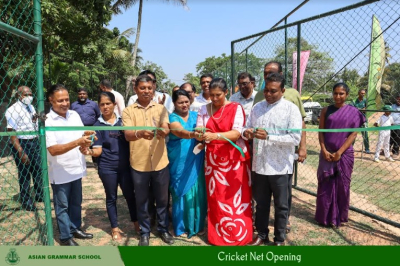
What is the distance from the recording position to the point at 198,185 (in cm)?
344

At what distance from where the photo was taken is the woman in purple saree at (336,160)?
3543mm

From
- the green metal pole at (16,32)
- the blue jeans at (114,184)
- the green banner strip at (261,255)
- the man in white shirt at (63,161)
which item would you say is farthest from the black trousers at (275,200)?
the green metal pole at (16,32)

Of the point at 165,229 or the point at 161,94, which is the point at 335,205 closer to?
the point at 165,229

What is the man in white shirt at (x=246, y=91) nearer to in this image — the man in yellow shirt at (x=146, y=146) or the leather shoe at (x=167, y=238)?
the man in yellow shirt at (x=146, y=146)

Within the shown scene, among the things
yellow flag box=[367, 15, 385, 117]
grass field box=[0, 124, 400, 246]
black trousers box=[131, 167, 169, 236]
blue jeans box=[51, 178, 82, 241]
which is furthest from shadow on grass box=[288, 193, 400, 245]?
blue jeans box=[51, 178, 82, 241]

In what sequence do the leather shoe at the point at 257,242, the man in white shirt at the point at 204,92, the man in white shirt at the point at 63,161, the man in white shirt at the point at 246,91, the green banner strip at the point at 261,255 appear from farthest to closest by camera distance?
the man in white shirt at the point at 204,92 < the man in white shirt at the point at 246,91 < the leather shoe at the point at 257,242 < the man in white shirt at the point at 63,161 < the green banner strip at the point at 261,255

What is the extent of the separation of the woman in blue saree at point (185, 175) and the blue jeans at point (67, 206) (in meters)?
1.08

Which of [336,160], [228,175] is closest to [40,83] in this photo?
[228,175]

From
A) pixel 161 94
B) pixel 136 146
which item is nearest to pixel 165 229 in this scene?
pixel 136 146

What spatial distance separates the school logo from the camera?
229cm

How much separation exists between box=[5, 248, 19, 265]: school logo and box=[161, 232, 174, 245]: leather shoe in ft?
4.88

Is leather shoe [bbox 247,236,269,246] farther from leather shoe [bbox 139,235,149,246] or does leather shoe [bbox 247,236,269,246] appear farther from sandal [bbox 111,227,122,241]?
sandal [bbox 111,227,122,241]

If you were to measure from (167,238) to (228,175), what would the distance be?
103 centimetres

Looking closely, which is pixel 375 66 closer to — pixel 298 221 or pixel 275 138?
pixel 275 138
